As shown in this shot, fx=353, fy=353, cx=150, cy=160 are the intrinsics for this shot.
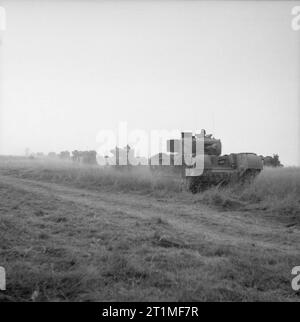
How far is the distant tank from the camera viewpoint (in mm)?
11750

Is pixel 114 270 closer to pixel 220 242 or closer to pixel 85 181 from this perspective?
pixel 220 242

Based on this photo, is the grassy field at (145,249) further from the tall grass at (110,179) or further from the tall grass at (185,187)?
the tall grass at (110,179)

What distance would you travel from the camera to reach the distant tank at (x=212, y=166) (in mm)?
11750

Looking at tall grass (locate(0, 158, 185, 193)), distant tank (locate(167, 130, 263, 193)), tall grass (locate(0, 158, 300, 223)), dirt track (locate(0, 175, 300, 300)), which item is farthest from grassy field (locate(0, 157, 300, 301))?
tall grass (locate(0, 158, 185, 193))

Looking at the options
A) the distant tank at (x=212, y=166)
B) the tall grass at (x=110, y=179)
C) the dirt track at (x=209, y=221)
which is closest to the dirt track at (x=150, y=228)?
the dirt track at (x=209, y=221)

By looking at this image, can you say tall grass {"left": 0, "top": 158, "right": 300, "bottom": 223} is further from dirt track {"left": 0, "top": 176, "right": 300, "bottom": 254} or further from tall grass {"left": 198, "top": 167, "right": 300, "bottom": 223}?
dirt track {"left": 0, "top": 176, "right": 300, "bottom": 254}

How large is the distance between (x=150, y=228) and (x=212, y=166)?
6.48 metres

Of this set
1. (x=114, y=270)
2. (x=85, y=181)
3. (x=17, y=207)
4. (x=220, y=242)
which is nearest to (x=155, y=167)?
(x=85, y=181)

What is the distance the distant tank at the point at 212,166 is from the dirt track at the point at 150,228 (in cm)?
271

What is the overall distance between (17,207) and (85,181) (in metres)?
6.33

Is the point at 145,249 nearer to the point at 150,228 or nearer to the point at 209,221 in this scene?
the point at 150,228

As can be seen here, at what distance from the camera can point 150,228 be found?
609 centimetres

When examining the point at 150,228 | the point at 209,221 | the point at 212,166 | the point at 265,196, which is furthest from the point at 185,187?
the point at 150,228

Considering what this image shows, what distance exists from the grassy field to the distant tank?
223cm
